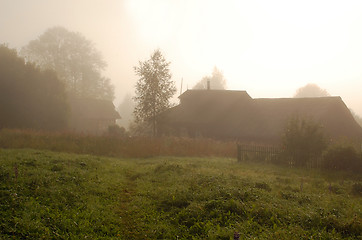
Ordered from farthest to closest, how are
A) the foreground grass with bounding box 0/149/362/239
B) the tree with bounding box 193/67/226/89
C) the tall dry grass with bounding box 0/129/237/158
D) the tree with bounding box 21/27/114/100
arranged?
the tree with bounding box 193/67/226/89, the tree with bounding box 21/27/114/100, the tall dry grass with bounding box 0/129/237/158, the foreground grass with bounding box 0/149/362/239

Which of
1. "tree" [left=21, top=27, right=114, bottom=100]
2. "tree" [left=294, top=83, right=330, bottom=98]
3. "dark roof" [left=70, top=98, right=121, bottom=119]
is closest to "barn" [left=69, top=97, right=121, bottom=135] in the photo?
"dark roof" [left=70, top=98, right=121, bottom=119]

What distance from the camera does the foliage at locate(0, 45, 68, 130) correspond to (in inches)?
1225

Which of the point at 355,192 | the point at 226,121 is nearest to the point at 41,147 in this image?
the point at 355,192

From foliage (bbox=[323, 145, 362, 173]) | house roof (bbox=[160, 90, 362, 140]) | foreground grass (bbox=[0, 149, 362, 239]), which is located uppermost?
house roof (bbox=[160, 90, 362, 140])

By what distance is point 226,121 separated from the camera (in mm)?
35594

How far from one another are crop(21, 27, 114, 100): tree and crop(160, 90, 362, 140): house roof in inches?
1064

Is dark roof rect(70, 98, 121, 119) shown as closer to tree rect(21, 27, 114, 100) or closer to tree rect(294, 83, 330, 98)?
tree rect(21, 27, 114, 100)

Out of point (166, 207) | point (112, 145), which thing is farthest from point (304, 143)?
point (112, 145)

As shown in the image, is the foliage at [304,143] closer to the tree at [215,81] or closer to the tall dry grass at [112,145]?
the tall dry grass at [112,145]

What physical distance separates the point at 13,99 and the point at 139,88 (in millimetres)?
15586

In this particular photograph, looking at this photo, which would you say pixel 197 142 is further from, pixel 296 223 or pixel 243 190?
pixel 296 223

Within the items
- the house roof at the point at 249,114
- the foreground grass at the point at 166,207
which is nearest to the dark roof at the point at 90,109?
the house roof at the point at 249,114

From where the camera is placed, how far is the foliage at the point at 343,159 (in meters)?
14.9

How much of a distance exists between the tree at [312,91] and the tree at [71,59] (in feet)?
198
